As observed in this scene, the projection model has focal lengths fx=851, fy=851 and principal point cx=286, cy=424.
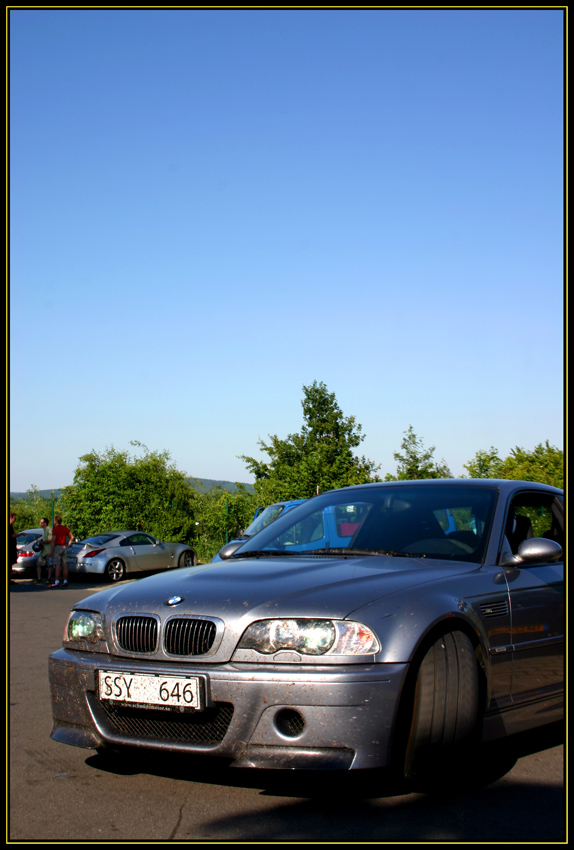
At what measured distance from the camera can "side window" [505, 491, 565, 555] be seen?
4957 millimetres

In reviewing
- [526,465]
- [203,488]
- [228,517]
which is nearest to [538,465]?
[526,465]

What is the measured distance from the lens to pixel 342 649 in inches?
136

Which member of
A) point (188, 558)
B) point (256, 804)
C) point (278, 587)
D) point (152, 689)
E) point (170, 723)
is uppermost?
point (278, 587)

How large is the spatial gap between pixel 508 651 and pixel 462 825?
1055 mm

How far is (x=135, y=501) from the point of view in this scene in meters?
32.3

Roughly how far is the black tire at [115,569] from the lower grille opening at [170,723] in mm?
19339

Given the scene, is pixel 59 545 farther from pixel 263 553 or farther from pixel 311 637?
pixel 311 637

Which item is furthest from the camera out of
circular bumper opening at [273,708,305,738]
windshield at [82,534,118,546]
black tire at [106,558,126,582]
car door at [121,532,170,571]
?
car door at [121,532,170,571]

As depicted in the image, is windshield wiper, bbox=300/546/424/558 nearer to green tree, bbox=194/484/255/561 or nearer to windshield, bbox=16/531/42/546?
green tree, bbox=194/484/255/561

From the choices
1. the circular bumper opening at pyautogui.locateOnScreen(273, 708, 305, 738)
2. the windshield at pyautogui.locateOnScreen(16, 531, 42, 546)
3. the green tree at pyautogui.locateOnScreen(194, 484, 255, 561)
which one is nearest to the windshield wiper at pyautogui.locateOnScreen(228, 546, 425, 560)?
the circular bumper opening at pyautogui.locateOnScreen(273, 708, 305, 738)

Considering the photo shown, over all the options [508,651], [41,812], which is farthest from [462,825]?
[41,812]

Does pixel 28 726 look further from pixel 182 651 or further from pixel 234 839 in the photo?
pixel 234 839

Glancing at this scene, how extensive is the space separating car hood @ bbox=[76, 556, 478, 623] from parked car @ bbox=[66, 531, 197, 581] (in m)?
18.7

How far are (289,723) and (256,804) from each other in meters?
0.46
